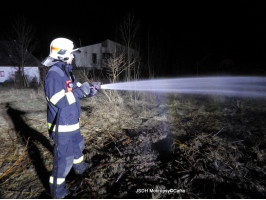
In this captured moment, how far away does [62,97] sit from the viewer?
7.69 ft

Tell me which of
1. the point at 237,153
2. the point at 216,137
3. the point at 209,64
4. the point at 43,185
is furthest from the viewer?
the point at 209,64

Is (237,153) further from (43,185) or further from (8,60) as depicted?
(8,60)

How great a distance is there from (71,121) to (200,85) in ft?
43.6

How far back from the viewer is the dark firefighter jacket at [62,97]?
2330 millimetres

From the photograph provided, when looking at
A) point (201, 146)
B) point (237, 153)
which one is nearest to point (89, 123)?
point (201, 146)

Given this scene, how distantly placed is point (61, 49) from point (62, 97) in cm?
81

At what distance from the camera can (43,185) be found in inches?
110

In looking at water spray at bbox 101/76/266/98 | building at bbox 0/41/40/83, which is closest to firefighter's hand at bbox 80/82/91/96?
water spray at bbox 101/76/266/98

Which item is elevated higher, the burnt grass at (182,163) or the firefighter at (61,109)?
the firefighter at (61,109)

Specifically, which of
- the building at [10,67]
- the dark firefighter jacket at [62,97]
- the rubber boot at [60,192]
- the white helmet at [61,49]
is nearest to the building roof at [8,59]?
the building at [10,67]

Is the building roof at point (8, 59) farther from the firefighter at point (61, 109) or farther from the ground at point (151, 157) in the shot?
the firefighter at point (61, 109)

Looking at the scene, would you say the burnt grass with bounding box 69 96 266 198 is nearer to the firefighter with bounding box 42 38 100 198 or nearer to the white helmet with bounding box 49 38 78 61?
the firefighter with bounding box 42 38 100 198

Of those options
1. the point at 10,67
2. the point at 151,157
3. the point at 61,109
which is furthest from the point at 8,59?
the point at 151,157

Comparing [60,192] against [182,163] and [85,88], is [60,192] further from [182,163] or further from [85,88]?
[182,163]
